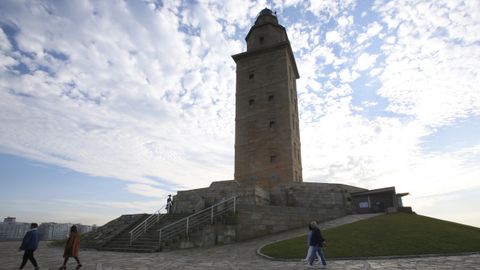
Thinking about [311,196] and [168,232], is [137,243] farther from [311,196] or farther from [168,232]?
[311,196]

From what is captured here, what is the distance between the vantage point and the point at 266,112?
1096 inches

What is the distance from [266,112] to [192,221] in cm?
1476

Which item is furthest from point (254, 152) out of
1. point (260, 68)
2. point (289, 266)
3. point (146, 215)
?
point (289, 266)

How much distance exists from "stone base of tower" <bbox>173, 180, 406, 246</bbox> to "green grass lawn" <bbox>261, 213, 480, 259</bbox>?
11.1 ft

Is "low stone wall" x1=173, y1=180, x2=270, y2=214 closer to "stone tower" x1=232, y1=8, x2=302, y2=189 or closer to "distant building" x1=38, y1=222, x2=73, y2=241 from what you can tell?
"stone tower" x1=232, y1=8, x2=302, y2=189

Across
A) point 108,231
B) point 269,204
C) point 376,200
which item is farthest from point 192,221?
point 376,200

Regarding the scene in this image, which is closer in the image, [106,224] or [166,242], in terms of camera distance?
[166,242]

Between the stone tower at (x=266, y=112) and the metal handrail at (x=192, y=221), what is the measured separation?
30.5 feet

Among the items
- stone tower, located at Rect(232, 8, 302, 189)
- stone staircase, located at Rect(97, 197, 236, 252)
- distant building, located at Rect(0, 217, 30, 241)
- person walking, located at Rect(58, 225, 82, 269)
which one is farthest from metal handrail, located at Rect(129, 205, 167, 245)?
distant building, located at Rect(0, 217, 30, 241)

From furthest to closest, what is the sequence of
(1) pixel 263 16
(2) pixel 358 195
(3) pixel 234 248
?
(1) pixel 263 16, (2) pixel 358 195, (3) pixel 234 248

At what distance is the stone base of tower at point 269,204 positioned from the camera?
51.7ft

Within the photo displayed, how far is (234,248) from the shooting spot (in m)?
13.5

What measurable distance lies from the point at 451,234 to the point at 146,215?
16.8 m

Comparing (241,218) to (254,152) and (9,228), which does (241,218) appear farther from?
(9,228)
